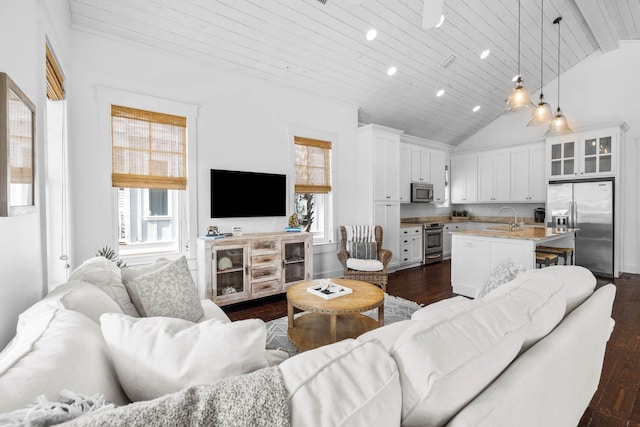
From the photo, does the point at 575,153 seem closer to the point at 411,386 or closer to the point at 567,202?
the point at 567,202

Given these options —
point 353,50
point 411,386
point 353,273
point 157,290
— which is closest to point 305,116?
point 353,50

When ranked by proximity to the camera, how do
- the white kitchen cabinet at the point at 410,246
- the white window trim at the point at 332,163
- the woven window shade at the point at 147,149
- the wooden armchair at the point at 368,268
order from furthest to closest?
1. the white kitchen cabinet at the point at 410,246
2. the white window trim at the point at 332,163
3. the wooden armchair at the point at 368,268
4. the woven window shade at the point at 147,149

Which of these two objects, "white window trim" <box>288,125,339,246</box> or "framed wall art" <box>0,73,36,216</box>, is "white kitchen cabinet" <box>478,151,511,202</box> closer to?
"white window trim" <box>288,125,339,246</box>

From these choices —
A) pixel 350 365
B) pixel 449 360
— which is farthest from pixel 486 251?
pixel 350 365

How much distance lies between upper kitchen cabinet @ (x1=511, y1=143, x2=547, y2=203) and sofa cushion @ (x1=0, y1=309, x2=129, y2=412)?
7357 millimetres

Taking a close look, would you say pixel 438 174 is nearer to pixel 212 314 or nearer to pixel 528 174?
pixel 528 174

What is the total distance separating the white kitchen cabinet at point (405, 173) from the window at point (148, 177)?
4.14 m

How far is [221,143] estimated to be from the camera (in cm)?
389

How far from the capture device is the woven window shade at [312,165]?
463 cm

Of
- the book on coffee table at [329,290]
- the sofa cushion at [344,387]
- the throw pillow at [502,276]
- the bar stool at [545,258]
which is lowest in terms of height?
the book on coffee table at [329,290]

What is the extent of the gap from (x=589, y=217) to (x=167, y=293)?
21.0ft

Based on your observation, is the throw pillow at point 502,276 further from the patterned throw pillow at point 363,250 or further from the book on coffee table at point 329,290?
the patterned throw pillow at point 363,250

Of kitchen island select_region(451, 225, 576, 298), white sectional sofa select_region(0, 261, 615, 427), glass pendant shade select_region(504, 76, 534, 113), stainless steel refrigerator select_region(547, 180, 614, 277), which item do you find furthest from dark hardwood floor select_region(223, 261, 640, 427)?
glass pendant shade select_region(504, 76, 534, 113)

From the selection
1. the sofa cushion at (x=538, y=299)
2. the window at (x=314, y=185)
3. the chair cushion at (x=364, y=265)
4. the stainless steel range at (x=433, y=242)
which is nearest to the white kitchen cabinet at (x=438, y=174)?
the stainless steel range at (x=433, y=242)
